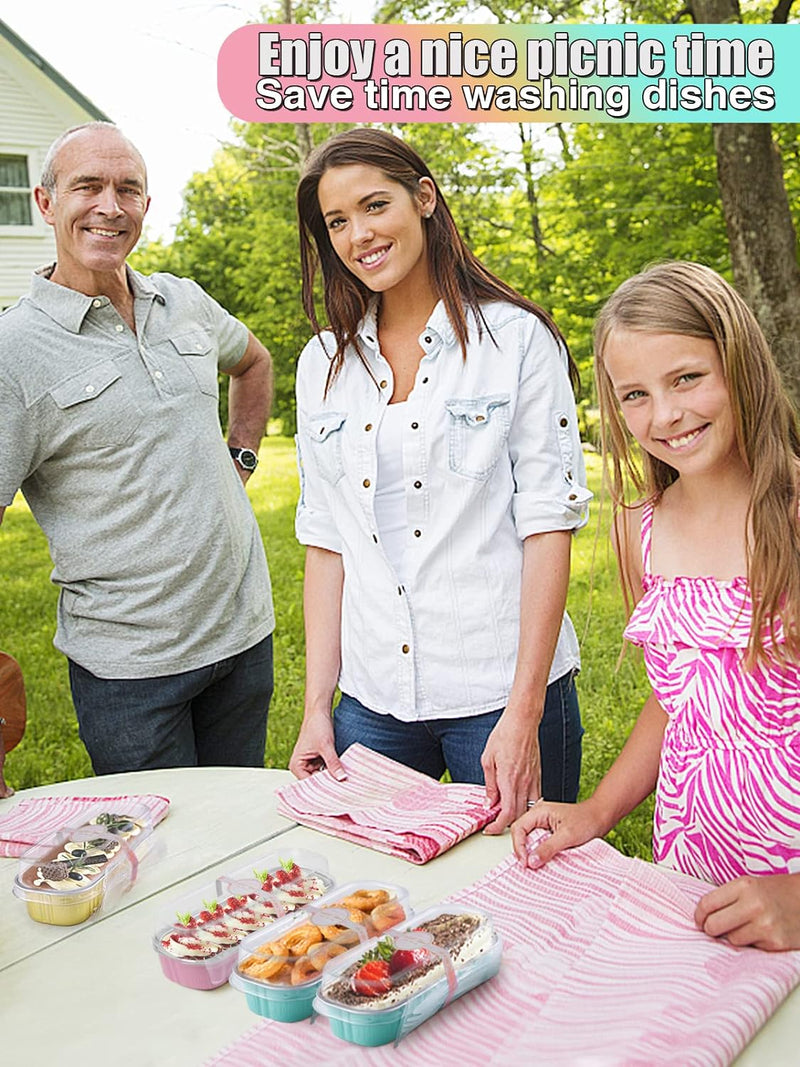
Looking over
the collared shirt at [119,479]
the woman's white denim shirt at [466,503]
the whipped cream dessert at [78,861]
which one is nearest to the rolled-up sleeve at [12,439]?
the collared shirt at [119,479]

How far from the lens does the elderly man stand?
2387 mm

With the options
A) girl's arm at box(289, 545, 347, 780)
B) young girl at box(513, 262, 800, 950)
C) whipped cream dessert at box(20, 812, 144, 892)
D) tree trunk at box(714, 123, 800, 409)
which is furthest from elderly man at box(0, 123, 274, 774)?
tree trunk at box(714, 123, 800, 409)

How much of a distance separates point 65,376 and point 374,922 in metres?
1.42

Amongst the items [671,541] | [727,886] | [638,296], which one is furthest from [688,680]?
[638,296]

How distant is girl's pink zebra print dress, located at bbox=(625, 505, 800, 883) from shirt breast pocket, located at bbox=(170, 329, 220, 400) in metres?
1.34

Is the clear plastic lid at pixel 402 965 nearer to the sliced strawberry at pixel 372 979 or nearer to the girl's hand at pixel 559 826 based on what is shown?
the sliced strawberry at pixel 372 979

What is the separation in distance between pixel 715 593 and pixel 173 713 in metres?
1.33

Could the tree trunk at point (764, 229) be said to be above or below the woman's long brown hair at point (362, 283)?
above

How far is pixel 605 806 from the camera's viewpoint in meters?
1.69

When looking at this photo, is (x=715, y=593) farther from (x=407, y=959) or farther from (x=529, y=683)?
(x=407, y=959)

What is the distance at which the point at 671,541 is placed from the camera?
5.66ft

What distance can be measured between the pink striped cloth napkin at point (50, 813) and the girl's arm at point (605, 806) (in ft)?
2.02

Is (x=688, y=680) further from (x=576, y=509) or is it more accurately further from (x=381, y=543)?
(x=381, y=543)

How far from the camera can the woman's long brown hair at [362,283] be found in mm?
1947
